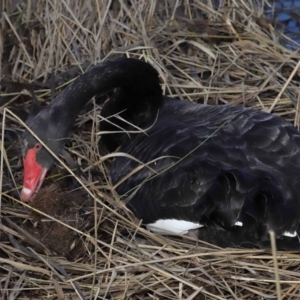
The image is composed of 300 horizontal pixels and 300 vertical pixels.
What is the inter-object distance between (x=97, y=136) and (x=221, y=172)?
1.10 metres

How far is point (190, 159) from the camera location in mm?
3408

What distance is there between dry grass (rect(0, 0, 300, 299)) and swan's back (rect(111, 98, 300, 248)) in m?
0.13

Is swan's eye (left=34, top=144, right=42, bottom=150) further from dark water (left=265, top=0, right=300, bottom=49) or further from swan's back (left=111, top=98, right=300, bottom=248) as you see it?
dark water (left=265, top=0, right=300, bottom=49)

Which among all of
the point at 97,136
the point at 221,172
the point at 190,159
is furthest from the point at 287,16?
the point at 221,172

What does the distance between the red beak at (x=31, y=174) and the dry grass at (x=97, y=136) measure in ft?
0.18

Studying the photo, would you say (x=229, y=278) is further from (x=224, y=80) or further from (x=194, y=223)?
(x=224, y=80)

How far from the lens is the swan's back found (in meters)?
3.12

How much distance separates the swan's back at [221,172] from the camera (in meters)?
3.12

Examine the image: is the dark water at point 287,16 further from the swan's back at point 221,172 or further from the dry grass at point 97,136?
the swan's back at point 221,172

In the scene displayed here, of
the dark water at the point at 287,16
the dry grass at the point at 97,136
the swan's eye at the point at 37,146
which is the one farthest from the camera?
the dark water at the point at 287,16

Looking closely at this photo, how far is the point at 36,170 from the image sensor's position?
11.8ft

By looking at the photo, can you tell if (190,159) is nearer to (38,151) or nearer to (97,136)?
(38,151)

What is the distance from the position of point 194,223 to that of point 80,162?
92 cm

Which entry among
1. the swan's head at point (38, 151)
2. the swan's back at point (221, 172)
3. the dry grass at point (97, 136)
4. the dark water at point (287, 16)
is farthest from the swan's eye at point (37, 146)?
the dark water at point (287, 16)
